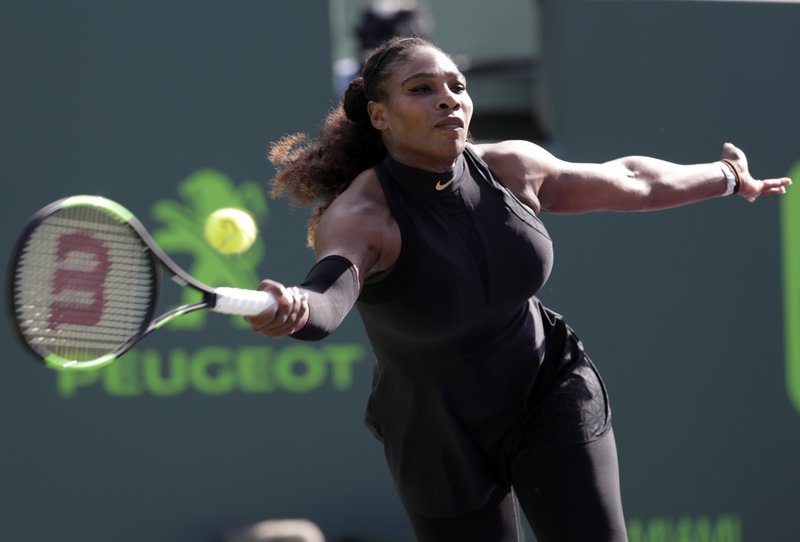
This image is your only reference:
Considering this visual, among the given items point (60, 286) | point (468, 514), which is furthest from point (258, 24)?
point (60, 286)

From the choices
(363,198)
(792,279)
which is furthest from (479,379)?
(792,279)

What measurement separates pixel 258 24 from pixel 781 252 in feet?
8.58

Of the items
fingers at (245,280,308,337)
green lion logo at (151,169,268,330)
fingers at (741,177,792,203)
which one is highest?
fingers at (245,280,308,337)

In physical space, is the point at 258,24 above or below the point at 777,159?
above

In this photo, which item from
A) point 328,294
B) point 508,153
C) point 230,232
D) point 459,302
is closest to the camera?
point 328,294

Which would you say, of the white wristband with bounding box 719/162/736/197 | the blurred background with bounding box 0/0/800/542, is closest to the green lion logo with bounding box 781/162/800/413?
the blurred background with bounding box 0/0/800/542

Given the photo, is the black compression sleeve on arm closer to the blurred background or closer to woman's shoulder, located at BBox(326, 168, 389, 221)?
woman's shoulder, located at BBox(326, 168, 389, 221)

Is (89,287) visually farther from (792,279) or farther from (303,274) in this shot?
(792,279)

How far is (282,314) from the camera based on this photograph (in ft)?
8.14

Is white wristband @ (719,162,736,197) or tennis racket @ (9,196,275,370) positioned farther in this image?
white wristband @ (719,162,736,197)

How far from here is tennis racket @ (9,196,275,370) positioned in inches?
93.1

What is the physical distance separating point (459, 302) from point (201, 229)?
244 centimetres

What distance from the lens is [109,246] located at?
8.32 feet

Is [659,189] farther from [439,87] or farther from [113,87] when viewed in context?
[113,87]
